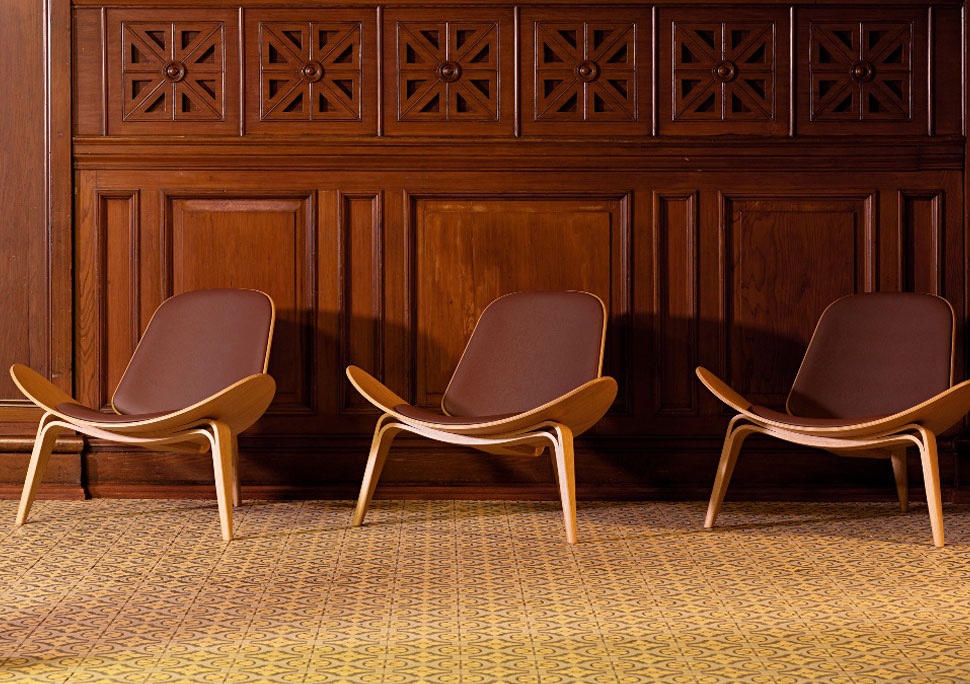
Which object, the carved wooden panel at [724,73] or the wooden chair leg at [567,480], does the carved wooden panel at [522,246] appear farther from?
the wooden chair leg at [567,480]

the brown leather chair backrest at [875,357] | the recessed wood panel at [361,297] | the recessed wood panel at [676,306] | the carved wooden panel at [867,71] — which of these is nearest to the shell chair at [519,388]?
the recessed wood panel at [361,297]

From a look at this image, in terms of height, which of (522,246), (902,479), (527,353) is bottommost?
(902,479)

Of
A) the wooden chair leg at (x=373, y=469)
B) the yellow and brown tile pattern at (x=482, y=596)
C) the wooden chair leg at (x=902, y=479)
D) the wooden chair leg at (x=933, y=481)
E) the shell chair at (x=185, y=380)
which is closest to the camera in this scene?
the yellow and brown tile pattern at (x=482, y=596)

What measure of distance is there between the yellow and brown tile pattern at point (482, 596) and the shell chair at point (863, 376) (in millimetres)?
309

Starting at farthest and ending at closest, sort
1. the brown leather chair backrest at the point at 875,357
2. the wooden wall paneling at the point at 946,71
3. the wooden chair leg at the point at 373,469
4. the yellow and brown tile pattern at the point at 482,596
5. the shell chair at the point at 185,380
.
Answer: the wooden wall paneling at the point at 946,71, the brown leather chair backrest at the point at 875,357, the wooden chair leg at the point at 373,469, the shell chair at the point at 185,380, the yellow and brown tile pattern at the point at 482,596

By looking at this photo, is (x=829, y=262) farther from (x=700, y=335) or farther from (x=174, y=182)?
(x=174, y=182)

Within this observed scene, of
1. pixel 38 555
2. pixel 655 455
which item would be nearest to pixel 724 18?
pixel 655 455

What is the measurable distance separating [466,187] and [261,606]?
2.14 m

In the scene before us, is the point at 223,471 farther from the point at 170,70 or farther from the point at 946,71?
the point at 946,71

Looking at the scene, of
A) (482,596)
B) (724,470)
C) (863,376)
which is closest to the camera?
(482,596)

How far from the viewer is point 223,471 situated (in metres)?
3.46

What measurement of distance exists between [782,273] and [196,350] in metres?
2.27

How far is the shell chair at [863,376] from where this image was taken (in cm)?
362

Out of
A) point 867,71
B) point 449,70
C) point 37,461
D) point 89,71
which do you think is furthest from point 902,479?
point 89,71
